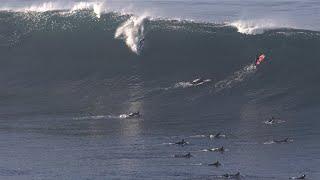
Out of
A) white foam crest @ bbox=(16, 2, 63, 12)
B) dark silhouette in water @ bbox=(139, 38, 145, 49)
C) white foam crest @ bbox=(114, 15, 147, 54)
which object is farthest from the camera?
white foam crest @ bbox=(16, 2, 63, 12)

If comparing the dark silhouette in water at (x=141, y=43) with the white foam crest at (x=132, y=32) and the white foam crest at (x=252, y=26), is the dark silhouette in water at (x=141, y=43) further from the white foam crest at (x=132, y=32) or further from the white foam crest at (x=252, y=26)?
the white foam crest at (x=252, y=26)

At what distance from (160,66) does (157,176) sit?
21536 millimetres

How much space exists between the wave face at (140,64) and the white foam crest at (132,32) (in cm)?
6

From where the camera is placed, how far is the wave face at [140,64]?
5522cm

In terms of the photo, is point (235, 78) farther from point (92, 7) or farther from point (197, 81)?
point (92, 7)

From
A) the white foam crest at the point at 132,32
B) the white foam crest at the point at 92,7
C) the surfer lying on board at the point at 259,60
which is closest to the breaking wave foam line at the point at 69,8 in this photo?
the white foam crest at the point at 92,7

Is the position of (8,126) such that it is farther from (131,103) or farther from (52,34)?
(52,34)

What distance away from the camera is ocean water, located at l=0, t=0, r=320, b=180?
42.6 metres

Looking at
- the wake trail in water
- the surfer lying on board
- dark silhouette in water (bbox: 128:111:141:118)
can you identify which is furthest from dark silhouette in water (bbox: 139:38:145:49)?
dark silhouette in water (bbox: 128:111:141:118)

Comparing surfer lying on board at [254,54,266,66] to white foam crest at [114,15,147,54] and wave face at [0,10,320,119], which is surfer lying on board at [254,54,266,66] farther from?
white foam crest at [114,15,147,54]

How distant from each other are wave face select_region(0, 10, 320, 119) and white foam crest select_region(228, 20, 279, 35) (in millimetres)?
498

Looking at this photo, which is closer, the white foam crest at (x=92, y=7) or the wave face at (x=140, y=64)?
the wave face at (x=140, y=64)

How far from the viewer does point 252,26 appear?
6762cm

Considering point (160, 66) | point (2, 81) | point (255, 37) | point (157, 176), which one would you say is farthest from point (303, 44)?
point (157, 176)
